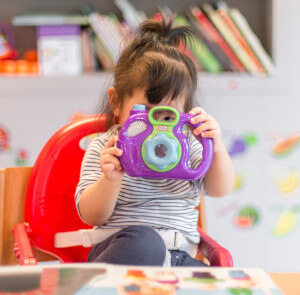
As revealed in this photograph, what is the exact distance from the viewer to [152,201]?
2.71 feet

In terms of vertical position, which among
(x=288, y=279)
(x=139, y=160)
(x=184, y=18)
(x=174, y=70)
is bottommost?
(x=288, y=279)

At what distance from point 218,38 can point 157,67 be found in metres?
0.97

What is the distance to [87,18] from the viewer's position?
1742 mm

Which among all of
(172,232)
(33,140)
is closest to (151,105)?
(172,232)

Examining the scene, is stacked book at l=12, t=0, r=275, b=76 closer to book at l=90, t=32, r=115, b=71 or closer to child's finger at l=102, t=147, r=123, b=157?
book at l=90, t=32, r=115, b=71

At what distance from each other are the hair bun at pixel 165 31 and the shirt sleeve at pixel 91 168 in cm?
21

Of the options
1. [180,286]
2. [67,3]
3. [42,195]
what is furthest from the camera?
[67,3]

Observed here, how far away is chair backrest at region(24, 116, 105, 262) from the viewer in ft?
2.90

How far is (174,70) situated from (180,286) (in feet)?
1.46

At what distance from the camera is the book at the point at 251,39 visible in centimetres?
171

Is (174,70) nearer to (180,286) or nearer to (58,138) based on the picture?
(58,138)

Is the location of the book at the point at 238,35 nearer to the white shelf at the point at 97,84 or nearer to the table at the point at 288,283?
the white shelf at the point at 97,84

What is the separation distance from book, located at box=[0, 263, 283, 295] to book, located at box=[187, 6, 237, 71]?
134 cm

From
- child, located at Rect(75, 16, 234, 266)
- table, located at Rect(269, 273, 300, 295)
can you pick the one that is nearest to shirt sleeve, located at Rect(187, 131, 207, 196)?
child, located at Rect(75, 16, 234, 266)
